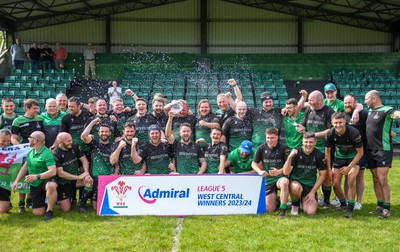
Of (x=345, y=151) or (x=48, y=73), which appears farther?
(x=48, y=73)

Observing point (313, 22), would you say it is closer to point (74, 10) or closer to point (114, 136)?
point (74, 10)

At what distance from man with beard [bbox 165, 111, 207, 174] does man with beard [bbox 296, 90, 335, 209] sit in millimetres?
1822

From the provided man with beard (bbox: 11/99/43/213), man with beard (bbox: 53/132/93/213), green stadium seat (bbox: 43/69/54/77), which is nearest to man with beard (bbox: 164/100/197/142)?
man with beard (bbox: 53/132/93/213)

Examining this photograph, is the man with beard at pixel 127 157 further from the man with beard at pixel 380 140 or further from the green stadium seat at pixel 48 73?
the green stadium seat at pixel 48 73

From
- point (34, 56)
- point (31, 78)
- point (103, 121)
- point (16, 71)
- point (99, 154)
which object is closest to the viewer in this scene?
point (99, 154)

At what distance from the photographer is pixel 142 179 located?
703 centimetres

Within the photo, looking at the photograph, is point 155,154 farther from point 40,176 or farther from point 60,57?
point 60,57

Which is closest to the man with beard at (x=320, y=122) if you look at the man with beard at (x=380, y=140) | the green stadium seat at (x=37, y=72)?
the man with beard at (x=380, y=140)

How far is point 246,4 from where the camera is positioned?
24953 millimetres

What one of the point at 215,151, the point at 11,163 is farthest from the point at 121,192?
the point at 11,163

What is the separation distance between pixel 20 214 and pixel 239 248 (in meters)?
4.07

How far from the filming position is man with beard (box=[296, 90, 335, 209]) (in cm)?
745

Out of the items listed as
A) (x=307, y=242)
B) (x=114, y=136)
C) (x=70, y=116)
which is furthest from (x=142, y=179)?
(x=307, y=242)

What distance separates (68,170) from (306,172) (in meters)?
4.13
